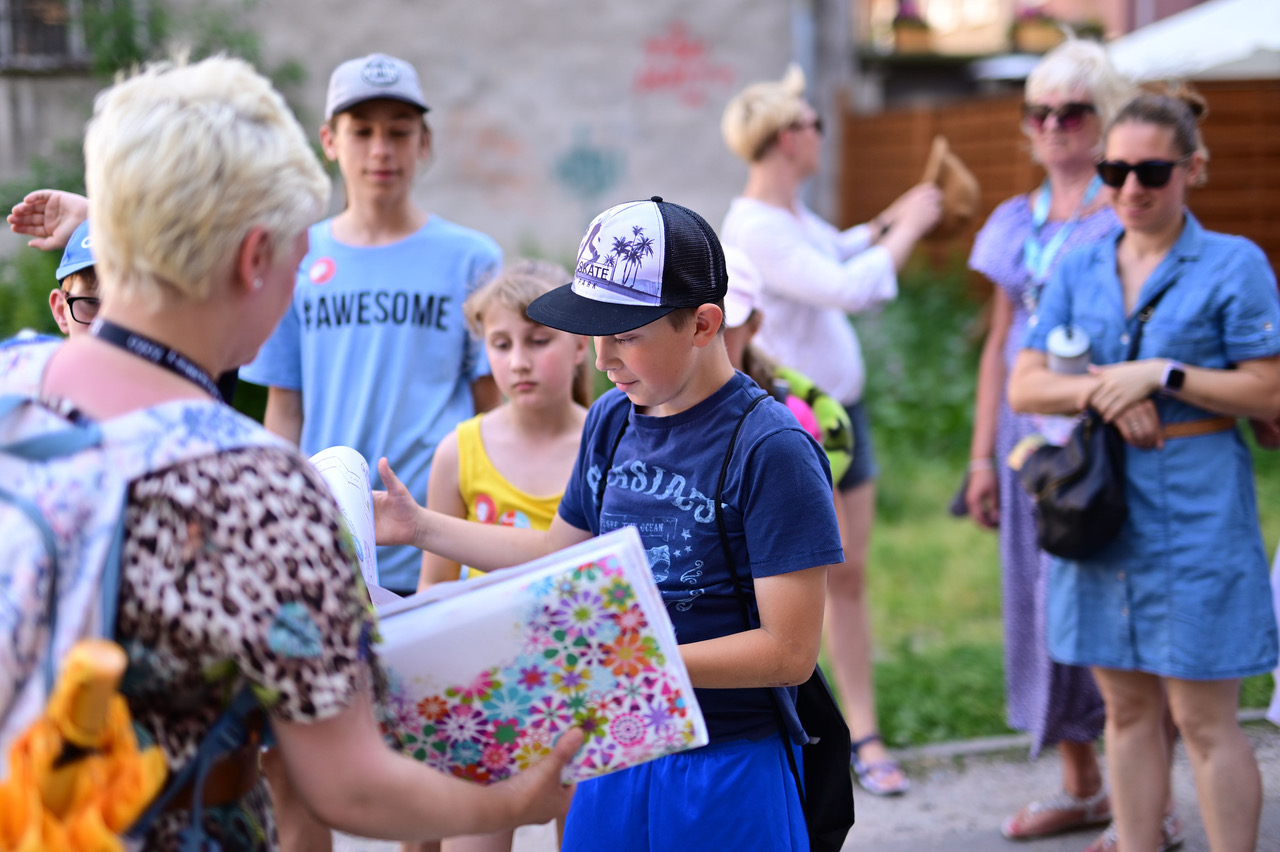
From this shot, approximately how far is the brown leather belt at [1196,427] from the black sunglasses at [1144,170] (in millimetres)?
607

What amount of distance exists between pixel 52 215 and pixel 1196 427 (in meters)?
2.74

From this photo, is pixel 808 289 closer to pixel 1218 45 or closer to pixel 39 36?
pixel 1218 45

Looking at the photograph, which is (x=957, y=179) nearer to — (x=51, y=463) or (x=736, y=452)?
(x=736, y=452)

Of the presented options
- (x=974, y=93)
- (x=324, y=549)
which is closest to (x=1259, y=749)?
(x=324, y=549)

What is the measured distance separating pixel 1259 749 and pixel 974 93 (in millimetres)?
11232

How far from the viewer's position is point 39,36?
878cm

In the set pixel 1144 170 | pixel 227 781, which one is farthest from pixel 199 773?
pixel 1144 170

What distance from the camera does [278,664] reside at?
1.32m

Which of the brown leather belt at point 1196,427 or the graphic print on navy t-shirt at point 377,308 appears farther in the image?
the graphic print on navy t-shirt at point 377,308

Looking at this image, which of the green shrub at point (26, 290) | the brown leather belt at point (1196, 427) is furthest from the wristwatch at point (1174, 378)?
the green shrub at point (26, 290)

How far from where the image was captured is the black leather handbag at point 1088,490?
3045mm

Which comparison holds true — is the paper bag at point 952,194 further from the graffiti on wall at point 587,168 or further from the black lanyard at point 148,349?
the graffiti on wall at point 587,168

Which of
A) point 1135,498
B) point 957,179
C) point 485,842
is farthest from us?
point 957,179

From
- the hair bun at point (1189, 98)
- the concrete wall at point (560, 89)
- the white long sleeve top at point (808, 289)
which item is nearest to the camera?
the hair bun at point (1189, 98)
